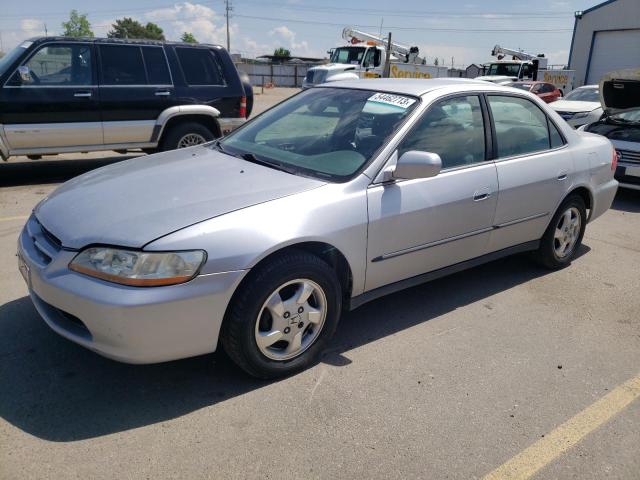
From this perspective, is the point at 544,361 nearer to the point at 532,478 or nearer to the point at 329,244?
the point at 532,478

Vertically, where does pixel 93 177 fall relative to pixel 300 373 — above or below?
above

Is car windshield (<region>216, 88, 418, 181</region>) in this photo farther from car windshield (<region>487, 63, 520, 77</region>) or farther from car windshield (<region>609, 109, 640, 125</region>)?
car windshield (<region>487, 63, 520, 77</region>)

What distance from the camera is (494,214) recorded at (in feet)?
12.8

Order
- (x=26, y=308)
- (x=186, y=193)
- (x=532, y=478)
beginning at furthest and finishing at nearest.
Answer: (x=26, y=308) → (x=186, y=193) → (x=532, y=478)

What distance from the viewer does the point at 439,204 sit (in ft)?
11.5

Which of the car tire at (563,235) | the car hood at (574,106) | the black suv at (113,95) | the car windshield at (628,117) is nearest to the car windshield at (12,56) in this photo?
the black suv at (113,95)

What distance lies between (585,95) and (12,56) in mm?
13631

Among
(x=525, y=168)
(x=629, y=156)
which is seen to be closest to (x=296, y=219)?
(x=525, y=168)

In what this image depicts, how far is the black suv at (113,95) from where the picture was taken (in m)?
6.84

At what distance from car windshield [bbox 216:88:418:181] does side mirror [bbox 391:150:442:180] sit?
0.22 meters

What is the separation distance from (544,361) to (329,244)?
1609 mm

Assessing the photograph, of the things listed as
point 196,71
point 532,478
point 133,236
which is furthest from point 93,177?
point 196,71

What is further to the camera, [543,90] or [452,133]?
[543,90]

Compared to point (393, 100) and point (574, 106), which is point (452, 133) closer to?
point (393, 100)
